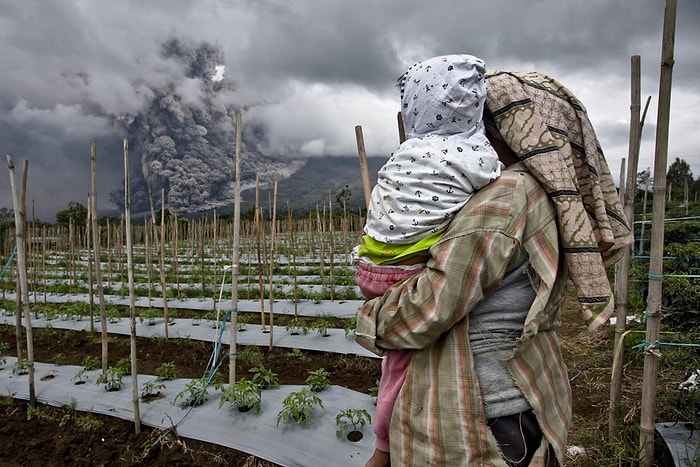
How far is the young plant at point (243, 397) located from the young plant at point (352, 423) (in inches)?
23.1

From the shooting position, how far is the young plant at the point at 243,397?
2.78 metres

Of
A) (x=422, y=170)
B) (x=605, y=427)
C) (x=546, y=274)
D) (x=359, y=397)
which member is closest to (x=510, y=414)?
(x=546, y=274)

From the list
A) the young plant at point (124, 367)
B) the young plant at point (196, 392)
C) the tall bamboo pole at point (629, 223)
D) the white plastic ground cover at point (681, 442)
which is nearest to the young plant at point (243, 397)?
the young plant at point (196, 392)

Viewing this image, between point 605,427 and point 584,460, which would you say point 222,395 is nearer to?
point 584,460

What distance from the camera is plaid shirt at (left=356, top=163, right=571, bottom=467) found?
0.85m

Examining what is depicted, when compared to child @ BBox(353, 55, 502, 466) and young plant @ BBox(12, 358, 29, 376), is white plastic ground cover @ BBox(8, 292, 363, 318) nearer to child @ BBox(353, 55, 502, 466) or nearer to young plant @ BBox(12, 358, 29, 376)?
young plant @ BBox(12, 358, 29, 376)

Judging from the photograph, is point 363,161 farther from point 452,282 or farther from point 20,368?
point 20,368

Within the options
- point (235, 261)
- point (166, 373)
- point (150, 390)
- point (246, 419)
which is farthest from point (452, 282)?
point (166, 373)

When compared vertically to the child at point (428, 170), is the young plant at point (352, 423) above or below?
below

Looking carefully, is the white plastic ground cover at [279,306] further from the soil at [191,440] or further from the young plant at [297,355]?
the young plant at [297,355]

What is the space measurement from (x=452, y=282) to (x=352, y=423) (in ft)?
6.78

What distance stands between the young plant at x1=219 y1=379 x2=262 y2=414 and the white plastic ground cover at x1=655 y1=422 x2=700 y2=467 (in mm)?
2370

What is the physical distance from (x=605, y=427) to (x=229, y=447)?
98.7 inches

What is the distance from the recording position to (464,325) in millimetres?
916
